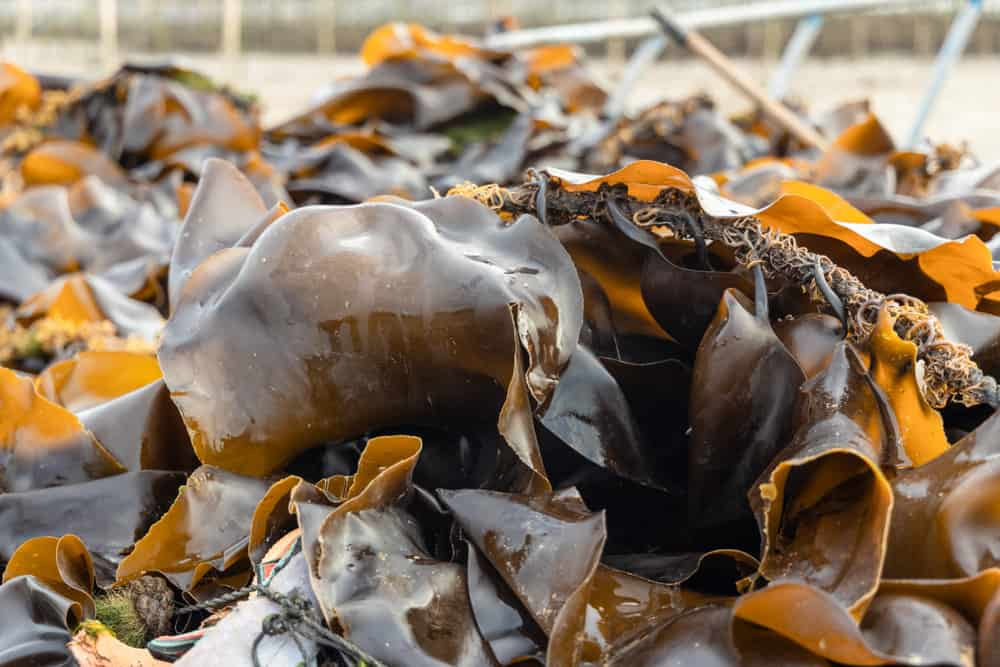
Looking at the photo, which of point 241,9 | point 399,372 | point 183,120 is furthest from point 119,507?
point 241,9

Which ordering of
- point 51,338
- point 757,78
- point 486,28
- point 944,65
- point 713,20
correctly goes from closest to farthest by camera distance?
point 51,338, point 944,65, point 713,20, point 486,28, point 757,78

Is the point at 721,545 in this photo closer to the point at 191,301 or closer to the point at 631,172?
the point at 631,172

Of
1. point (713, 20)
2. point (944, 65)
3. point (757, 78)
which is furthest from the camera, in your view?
point (757, 78)

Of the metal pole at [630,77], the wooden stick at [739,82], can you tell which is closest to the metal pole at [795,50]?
the metal pole at [630,77]

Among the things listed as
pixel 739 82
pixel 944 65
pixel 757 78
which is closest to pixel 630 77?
pixel 739 82

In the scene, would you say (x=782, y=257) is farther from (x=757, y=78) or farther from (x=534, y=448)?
(x=757, y=78)

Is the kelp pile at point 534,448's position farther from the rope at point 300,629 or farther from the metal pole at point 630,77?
the metal pole at point 630,77

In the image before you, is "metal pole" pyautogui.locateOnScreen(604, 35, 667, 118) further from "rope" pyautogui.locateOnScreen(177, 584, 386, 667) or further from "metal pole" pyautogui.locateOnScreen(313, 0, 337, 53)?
"metal pole" pyautogui.locateOnScreen(313, 0, 337, 53)

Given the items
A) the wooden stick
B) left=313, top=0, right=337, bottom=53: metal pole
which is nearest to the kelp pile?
the wooden stick
